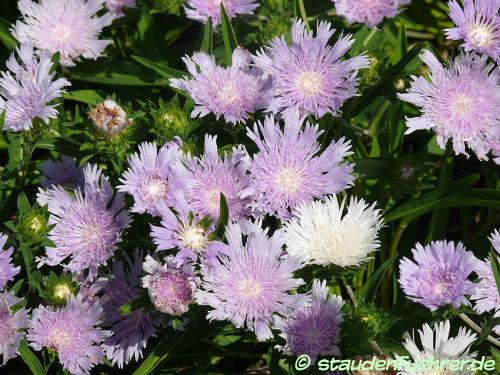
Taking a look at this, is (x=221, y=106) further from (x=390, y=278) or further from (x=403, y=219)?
(x=390, y=278)

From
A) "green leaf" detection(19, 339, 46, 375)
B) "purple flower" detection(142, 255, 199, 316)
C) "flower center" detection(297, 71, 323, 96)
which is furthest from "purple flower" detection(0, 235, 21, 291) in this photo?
"flower center" detection(297, 71, 323, 96)

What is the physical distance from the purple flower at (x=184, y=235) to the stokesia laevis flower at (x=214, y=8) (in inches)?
42.4

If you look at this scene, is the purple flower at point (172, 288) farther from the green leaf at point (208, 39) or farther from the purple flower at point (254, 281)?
the green leaf at point (208, 39)

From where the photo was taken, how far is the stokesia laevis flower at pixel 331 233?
2.37m

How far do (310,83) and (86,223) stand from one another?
101 cm

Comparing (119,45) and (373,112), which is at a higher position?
(119,45)

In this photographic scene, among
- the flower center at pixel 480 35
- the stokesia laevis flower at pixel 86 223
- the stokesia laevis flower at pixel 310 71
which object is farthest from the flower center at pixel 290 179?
the flower center at pixel 480 35

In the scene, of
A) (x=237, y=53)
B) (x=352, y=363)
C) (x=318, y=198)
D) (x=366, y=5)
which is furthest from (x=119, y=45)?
(x=352, y=363)

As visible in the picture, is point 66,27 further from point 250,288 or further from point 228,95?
point 250,288

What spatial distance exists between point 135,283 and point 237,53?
38.4 inches

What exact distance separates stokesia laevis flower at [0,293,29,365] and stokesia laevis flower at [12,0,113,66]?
119cm

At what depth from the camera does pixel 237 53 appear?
2.70m

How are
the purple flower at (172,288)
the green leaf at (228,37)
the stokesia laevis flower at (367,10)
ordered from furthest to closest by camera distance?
the stokesia laevis flower at (367,10), the green leaf at (228,37), the purple flower at (172,288)

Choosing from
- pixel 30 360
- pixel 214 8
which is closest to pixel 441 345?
pixel 30 360
